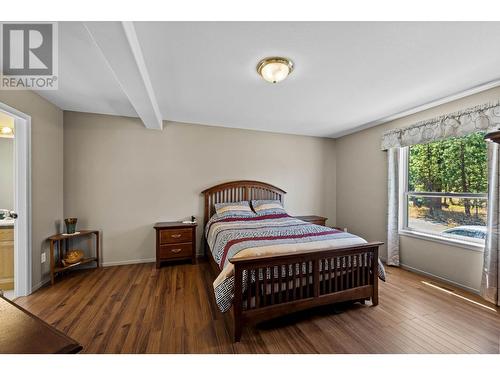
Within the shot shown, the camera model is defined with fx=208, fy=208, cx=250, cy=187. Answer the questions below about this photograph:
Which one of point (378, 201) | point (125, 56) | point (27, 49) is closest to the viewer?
point (125, 56)

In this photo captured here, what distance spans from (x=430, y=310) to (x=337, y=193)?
2.75 m

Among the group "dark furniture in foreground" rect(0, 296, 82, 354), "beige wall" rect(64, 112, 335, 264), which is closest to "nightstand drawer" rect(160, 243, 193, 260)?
"beige wall" rect(64, 112, 335, 264)

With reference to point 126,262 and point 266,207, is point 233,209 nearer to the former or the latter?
point 266,207

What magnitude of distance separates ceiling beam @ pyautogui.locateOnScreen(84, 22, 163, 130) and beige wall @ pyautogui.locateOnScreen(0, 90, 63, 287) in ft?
3.90

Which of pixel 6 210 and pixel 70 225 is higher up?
pixel 6 210

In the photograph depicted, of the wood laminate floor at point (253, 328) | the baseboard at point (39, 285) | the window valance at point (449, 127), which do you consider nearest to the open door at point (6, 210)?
the baseboard at point (39, 285)

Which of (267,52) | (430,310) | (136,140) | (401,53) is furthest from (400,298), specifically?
(136,140)

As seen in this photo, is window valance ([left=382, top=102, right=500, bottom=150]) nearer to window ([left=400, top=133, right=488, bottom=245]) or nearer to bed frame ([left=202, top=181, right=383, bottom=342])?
window ([left=400, top=133, right=488, bottom=245])

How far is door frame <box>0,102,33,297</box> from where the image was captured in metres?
2.29

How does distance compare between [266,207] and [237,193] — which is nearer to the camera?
[266,207]

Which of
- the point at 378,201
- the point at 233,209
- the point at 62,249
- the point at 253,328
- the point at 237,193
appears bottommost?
the point at 253,328

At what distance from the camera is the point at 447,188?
2768 mm

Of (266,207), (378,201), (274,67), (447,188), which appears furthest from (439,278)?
(274,67)

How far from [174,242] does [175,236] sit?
3.6 inches
